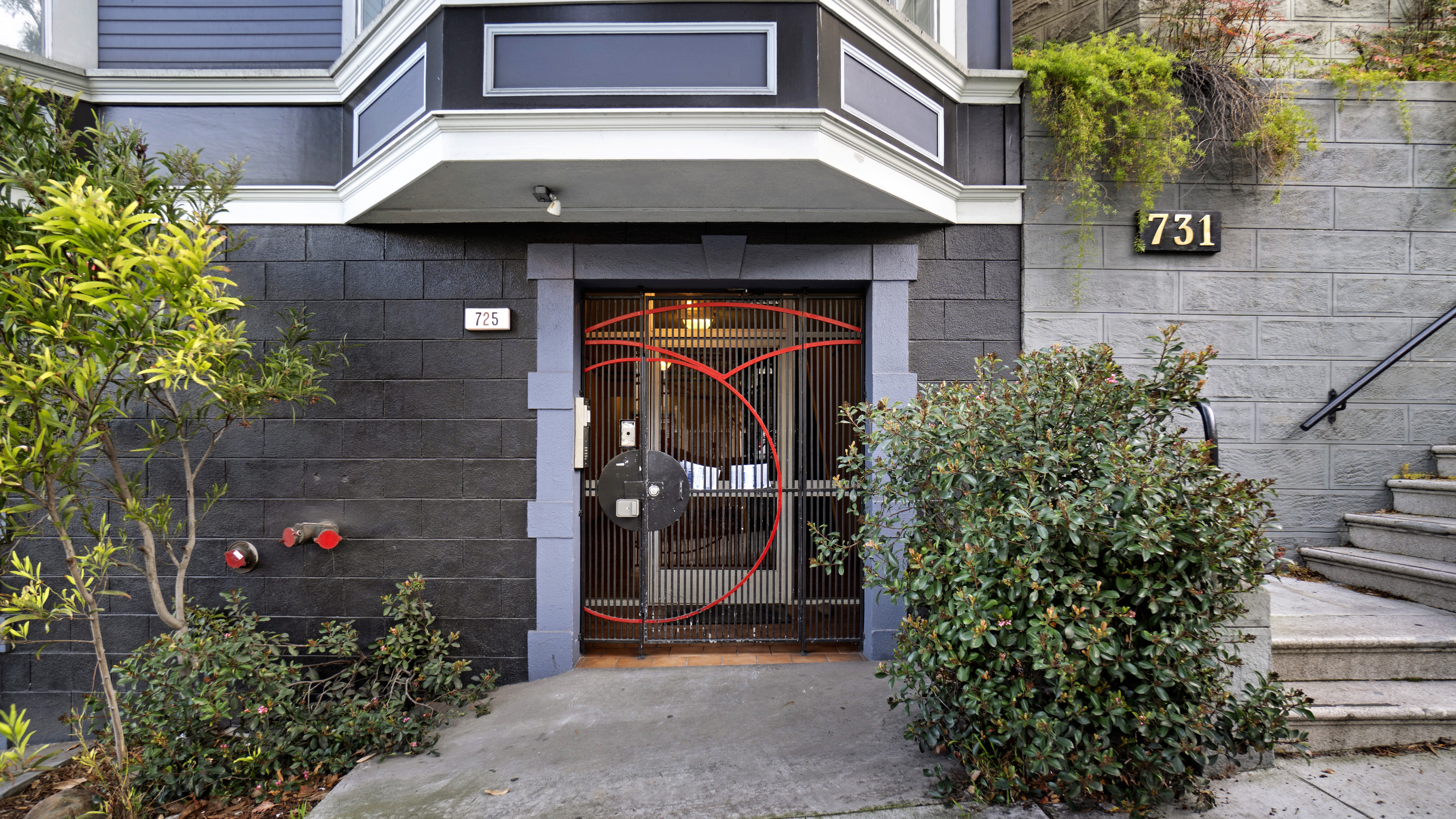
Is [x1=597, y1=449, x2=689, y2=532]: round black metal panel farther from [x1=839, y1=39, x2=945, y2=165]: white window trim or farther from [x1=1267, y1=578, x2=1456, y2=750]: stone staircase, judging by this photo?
[x1=1267, y1=578, x2=1456, y2=750]: stone staircase

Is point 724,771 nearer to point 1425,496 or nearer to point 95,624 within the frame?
point 95,624

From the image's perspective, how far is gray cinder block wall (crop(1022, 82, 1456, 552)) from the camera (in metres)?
4.04

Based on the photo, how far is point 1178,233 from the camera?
158 inches

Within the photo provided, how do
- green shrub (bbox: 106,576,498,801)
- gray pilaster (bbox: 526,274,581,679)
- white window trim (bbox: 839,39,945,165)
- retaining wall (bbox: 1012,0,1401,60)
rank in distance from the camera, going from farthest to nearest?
retaining wall (bbox: 1012,0,1401,60), gray pilaster (bbox: 526,274,581,679), white window trim (bbox: 839,39,945,165), green shrub (bbox: 106,576,498,801)

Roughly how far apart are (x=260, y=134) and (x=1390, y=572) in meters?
7.52

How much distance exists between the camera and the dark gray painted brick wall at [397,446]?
391cm

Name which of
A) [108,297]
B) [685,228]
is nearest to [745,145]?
[685,228]

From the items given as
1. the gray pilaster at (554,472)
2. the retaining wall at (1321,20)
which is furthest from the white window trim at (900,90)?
the gray pilaster at (554,472)

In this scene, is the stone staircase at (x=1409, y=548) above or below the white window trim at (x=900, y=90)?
below

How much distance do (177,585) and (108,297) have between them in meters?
1.64

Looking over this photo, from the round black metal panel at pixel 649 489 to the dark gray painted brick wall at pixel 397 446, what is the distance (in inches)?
20.9

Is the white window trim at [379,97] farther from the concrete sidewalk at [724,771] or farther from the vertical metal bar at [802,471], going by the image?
Answer: the concrete sidewalk at [724,771]

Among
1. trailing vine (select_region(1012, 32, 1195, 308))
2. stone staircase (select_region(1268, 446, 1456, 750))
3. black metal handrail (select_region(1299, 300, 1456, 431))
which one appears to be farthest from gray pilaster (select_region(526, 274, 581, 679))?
black metal handrail (select_region(1299, 300, 1456, 431))

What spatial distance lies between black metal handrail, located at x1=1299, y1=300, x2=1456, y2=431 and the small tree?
6.18m
